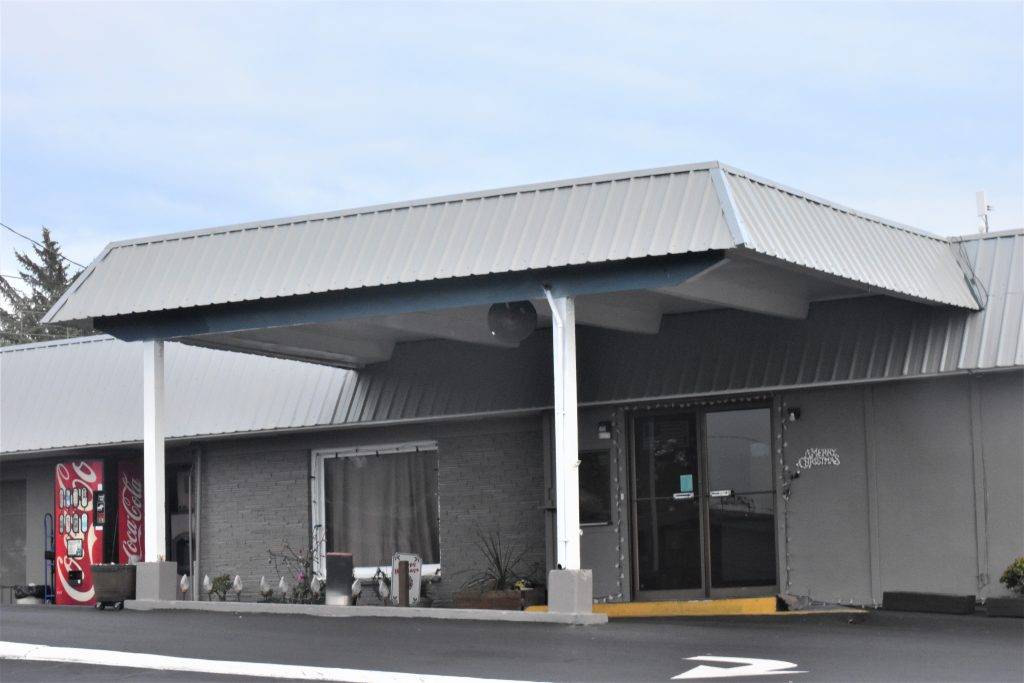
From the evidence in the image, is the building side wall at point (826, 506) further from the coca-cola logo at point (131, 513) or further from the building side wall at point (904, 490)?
the coca-cola logo at point (131, 513)

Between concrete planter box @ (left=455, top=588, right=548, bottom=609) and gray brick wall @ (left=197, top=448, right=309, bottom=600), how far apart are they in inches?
151

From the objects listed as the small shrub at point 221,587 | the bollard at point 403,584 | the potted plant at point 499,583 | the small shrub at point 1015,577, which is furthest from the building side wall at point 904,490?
the small shrub at point 221,587

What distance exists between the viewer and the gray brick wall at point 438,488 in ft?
65.2

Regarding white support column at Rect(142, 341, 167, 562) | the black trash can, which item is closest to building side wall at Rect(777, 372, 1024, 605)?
white support column at Rect(142, 341, 167, 562)

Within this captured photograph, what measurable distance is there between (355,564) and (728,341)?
6.78m

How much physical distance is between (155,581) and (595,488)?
567 centimetres

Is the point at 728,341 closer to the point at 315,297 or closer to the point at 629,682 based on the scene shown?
the point at 315,297

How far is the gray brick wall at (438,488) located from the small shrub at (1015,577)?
6174mm

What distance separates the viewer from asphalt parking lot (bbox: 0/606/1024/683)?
36.2 ft

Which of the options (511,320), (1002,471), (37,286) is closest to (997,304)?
(1002,471)

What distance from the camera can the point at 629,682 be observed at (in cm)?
1041

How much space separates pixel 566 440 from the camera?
47.8ft

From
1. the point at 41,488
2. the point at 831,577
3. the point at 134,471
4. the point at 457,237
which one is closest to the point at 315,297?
the point at 457,237

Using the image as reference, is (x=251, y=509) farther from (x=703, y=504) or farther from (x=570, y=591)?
(x=570, y=591)
